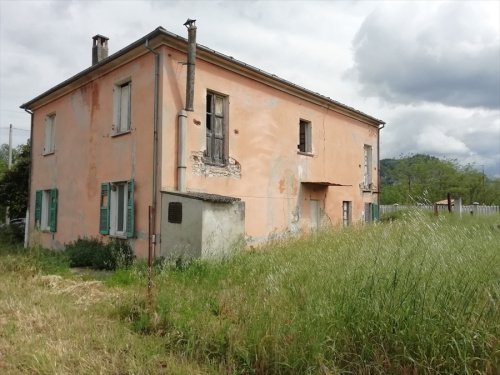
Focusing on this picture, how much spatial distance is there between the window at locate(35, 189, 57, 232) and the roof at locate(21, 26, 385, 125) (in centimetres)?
357

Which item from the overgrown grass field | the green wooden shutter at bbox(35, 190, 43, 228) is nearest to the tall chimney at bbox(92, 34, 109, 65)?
the green wooden shutter at bbox(35, 190, 43, 228)

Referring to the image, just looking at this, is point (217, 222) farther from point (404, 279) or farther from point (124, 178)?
point (404, 279)

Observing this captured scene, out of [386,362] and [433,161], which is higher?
[433,161]

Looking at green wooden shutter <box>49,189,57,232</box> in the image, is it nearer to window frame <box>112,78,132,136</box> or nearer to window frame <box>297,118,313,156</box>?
window frame <box>112,78,132,136</box>

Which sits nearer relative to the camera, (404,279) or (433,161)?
(404,279)

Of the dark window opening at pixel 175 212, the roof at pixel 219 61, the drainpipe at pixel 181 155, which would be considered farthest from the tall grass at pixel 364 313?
the roof at pixel 219 61

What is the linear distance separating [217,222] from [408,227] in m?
5.24

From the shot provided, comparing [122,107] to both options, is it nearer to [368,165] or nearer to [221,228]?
[221,228]

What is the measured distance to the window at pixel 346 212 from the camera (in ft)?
54.2

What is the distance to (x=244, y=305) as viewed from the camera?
15.8ft

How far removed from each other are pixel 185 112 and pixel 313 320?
25.3 ft

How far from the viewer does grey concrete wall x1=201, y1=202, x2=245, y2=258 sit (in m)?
9.19

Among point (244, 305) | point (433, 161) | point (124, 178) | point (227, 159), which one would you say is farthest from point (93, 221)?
point (433, 161)

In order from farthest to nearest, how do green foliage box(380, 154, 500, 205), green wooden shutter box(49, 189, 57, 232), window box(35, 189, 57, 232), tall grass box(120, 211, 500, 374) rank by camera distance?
green foliage box(380, 154, 500, 205), window box(35, 189, 57, 232), green wooden shutter box(49, 189, 57, 232), tall grass box(120, 211, 500, 374)
